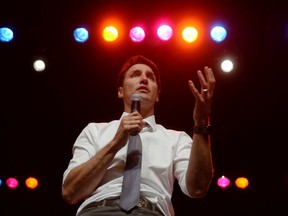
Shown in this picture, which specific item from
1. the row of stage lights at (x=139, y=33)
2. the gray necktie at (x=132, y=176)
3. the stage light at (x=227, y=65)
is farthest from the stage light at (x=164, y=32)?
the gray necktie at (x=132, y=176)

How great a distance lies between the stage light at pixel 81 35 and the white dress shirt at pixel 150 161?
6.71 feet

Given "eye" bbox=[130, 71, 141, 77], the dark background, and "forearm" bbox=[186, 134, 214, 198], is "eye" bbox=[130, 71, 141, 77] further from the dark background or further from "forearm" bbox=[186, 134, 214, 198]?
the dark background

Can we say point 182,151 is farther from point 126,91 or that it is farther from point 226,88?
point 226,88

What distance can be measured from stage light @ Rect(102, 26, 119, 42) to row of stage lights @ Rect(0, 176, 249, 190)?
1627mm

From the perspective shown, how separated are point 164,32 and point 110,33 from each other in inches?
18.9

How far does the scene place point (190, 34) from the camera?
14.6 feet

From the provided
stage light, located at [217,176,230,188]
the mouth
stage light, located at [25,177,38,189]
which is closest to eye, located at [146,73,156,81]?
the mouth

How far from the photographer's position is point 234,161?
5023 millimetres

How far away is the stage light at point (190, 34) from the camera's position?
443 cm

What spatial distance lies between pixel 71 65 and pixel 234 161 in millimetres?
1852

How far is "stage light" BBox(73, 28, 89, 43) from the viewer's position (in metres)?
4.52

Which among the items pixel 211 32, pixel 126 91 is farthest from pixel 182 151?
pixel 211 32

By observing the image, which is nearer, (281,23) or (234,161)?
(281,23)

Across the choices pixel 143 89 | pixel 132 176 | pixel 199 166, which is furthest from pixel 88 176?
pixel 143 89
